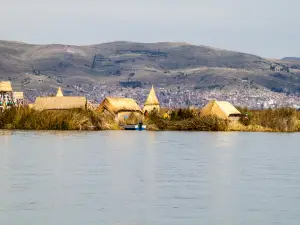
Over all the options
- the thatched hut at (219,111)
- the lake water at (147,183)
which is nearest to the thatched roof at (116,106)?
the thatched hut at (219,111)

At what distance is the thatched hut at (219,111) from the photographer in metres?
54.4

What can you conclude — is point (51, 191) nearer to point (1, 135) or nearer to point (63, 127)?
point (1, 135)

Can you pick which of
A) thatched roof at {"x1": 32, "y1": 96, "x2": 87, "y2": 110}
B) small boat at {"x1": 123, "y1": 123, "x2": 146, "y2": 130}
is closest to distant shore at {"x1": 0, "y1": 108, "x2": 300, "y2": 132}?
small boat at {"x1": 123, "y1": 123, "x2": 146, "y2": 130}

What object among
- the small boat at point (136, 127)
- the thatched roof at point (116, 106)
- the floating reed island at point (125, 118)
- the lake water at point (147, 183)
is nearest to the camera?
the lake water at point (147, 183)

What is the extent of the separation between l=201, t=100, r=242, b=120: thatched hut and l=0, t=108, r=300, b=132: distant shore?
0.53 metres

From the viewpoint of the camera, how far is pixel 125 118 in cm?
5919

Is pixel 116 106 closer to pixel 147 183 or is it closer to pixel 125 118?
pixel 125 118

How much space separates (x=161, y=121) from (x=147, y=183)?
103 ft

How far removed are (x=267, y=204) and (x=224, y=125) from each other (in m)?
33.5

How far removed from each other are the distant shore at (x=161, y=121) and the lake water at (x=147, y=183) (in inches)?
405

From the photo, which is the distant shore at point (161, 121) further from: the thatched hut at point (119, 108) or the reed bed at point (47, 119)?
the thatched hut at point (119, 108)

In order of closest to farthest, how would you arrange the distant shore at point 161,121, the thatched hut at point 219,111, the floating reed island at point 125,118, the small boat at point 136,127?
the distant shore at point 161,121
the floating reed island at point 125,118
the thatched hut at point 219,111
the small boat at point 136,127

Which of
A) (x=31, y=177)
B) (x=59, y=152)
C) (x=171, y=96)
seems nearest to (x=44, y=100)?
(x=59, y=152)

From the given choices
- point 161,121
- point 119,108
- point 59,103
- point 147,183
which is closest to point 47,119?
point 59,103
